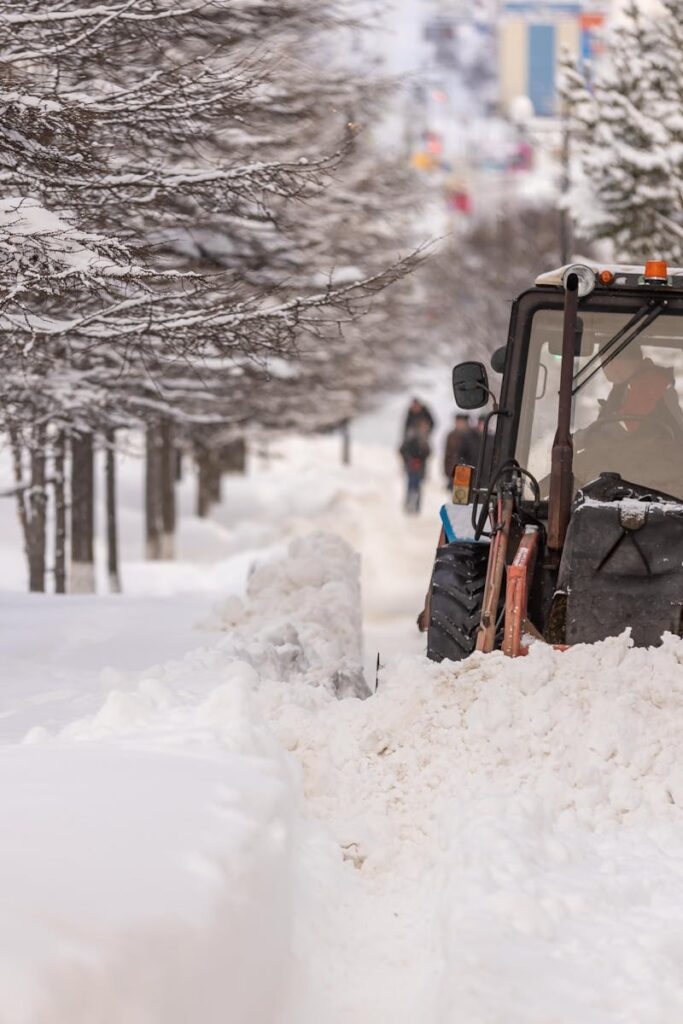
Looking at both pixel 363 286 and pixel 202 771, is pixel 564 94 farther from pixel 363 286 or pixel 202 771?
pixel 202 771

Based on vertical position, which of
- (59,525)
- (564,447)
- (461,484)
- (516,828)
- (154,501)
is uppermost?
(564,447)

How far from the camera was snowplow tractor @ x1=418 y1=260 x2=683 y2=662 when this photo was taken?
6.59 meters

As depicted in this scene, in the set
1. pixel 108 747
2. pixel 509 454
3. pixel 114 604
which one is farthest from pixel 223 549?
pixel 108 747

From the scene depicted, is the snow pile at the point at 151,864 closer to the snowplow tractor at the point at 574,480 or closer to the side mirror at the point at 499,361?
the snowplow tractor at the point at 574,480

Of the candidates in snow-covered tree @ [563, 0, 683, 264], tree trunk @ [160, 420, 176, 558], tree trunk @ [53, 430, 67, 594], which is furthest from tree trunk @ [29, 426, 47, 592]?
snow-covered tree @ [563, 0, 683, 264]

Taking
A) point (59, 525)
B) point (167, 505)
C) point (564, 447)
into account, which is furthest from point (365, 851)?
point (167, 505)

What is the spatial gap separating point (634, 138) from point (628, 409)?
1192 cm

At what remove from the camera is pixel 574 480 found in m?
7.42

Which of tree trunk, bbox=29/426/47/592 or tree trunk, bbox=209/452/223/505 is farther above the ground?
tree trunk, bbox=29/426/47/592

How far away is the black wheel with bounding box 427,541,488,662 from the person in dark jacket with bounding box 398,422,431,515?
21550 mm

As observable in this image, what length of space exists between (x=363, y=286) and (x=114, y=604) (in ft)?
14.9

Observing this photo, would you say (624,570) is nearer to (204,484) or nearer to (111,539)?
(111,539)

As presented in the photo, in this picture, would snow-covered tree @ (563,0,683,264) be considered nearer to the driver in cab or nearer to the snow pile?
the driver in cab

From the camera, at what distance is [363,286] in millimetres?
9375
